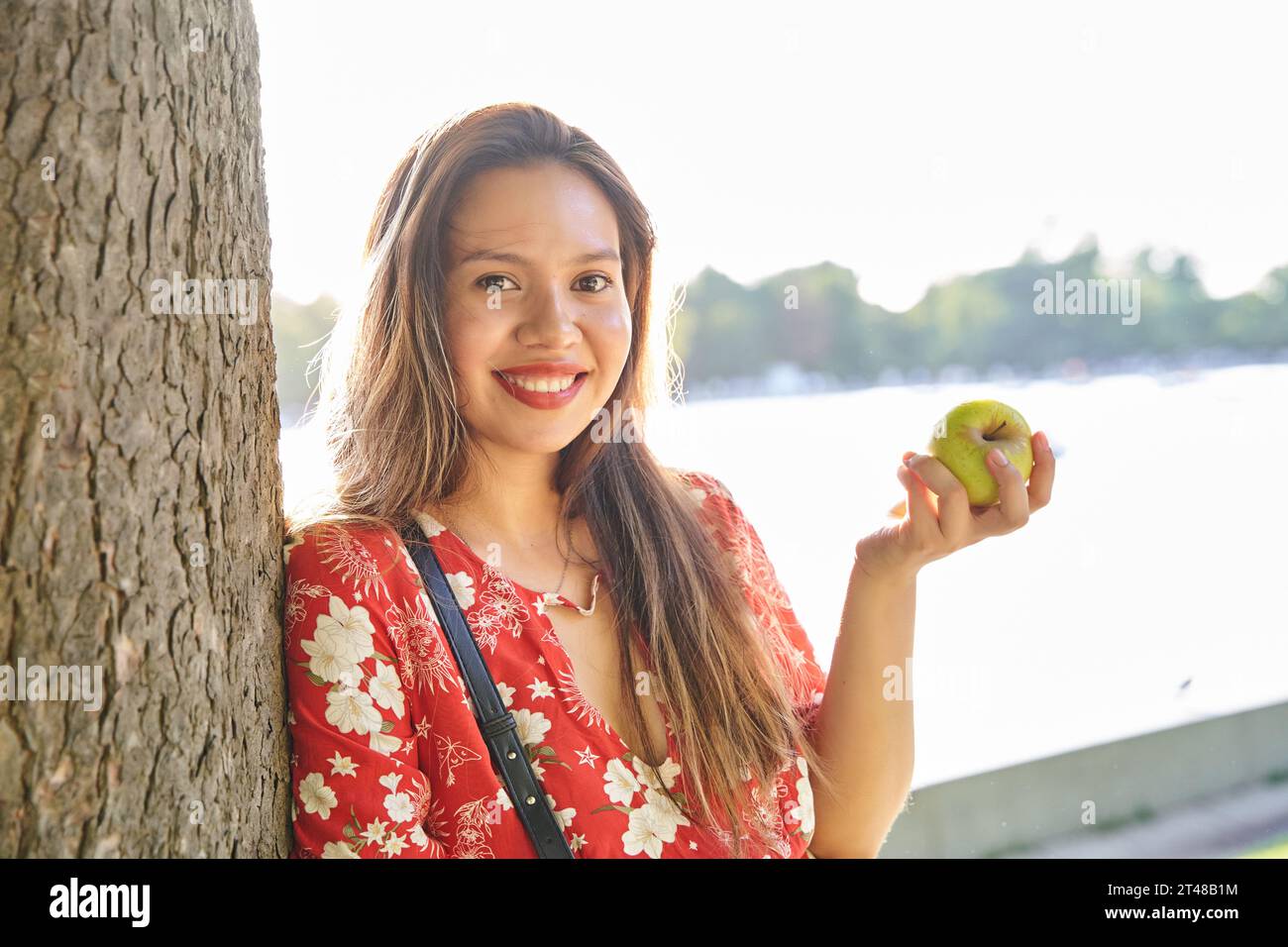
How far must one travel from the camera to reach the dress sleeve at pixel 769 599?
161cm

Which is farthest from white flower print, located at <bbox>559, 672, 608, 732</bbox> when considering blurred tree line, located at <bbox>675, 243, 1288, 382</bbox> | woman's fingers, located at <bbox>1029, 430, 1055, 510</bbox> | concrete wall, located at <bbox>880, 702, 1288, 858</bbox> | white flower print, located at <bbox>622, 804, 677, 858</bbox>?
blurred tree line, located at <bbox>675, 243, 1288, 382</bbox>

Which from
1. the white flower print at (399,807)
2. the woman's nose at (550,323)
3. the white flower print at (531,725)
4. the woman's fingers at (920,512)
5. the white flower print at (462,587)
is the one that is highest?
the woman's nose at (550,323)

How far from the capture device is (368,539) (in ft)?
4.24

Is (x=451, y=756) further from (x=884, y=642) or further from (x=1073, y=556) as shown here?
(x=1073, y=556)

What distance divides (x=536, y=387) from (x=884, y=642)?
58 centimetres

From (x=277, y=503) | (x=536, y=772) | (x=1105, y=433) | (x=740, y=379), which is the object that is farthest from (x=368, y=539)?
(x=1105, y=433)

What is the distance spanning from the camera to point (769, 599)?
1.68 meters

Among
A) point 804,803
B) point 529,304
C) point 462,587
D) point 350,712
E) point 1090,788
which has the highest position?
point 529,304

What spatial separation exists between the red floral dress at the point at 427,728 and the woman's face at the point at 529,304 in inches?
7.5

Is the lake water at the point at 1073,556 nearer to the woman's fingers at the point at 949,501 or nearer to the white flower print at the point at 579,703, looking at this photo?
the woman's fingers at the point at 949,501

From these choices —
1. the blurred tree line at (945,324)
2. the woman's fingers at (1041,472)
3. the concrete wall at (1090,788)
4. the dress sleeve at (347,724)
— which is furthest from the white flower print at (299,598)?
the blurred tree line at (945,324)

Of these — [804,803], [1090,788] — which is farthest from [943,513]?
[1090,788]

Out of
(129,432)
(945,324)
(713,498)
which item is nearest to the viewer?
(129,432)

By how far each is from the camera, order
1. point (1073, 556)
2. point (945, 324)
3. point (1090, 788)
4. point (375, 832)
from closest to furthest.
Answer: point (375, 832) → point (1090, 788) → point (945, 324) → point (1073, 556)
